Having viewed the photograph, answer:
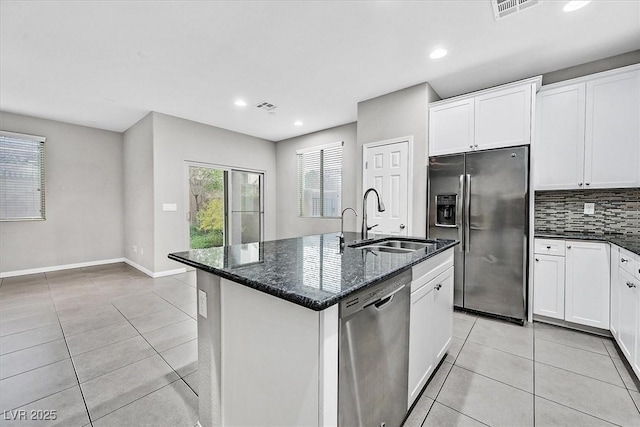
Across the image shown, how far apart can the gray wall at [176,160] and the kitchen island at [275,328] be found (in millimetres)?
3550

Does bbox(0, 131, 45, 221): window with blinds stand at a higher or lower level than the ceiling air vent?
lower

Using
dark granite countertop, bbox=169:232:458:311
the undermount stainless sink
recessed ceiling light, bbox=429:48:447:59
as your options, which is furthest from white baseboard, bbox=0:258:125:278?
recessed ceiling light, bbox=429:48:447:59

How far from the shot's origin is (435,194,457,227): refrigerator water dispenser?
3188 mm

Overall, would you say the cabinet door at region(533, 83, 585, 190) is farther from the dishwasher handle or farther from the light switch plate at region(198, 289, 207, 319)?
the light switch plate at region(198, 289, 207, 319)

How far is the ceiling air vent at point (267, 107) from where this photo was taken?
165 inches

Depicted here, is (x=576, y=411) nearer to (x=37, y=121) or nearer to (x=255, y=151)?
(x=255, y=151)

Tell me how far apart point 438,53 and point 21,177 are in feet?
22.0

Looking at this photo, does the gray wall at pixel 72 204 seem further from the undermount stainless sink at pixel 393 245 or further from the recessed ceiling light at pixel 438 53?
the recessed ceiling light at pixel 438 53

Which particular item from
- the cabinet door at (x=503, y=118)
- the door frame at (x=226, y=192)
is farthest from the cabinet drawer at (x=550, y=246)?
the door frame at (x=226, y=192)

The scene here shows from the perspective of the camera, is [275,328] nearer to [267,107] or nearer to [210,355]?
[210,355]

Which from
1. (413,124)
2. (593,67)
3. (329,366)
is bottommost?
(329,366)

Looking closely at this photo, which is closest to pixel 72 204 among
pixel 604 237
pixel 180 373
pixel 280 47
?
pixel 180 373

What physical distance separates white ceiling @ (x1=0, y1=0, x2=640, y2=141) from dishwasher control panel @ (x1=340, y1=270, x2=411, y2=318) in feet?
6.89

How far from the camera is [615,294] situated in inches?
92.5
